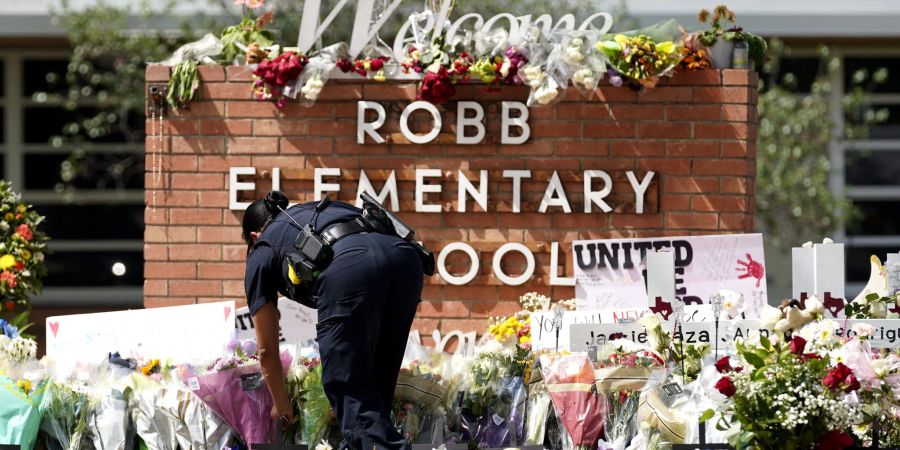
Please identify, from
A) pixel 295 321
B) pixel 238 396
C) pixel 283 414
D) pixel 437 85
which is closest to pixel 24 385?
pixel 238 396

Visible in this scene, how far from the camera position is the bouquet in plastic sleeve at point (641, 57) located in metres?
5.74

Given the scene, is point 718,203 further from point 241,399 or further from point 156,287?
point 156,287

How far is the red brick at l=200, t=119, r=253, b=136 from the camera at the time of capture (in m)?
5.98

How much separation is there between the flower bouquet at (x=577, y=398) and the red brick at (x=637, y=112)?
6.70 ft

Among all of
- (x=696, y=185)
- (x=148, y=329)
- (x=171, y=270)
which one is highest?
(x=696, y=185)

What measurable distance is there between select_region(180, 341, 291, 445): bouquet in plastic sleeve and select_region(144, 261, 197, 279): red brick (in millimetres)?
1701

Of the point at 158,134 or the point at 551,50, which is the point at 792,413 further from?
the point at 158,134

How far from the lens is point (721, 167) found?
19.4 ft

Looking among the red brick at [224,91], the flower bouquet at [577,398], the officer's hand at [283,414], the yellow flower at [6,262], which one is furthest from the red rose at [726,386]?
the yellow flower at [6,262]

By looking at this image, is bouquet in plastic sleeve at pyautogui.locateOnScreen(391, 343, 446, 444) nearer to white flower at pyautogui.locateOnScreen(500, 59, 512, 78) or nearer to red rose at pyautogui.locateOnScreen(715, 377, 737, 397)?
red rose at pyautogui.locateOnScreen(715, 377, 737, 397)

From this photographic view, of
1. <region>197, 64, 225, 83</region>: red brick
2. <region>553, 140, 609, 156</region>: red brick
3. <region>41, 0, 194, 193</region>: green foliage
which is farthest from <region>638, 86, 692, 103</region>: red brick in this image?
<region>41, 0, 194, 193</region>: green foliage

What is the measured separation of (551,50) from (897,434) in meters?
2.67

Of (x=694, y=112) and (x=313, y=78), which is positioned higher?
(x=313, y=78)

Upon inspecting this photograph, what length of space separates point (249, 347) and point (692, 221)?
8.16 feet
